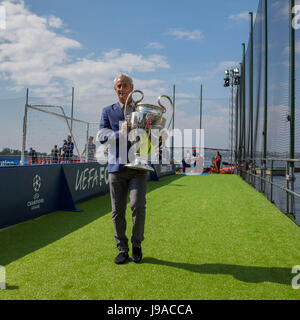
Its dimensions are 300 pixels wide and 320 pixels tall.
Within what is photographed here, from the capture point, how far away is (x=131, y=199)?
113 inches

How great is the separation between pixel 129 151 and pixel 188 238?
155 cm

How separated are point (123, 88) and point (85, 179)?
4.32 m

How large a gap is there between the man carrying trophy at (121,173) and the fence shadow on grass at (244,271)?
0.29 metres

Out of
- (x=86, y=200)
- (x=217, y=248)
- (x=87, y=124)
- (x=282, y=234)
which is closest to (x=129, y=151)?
(x=217, y=248)

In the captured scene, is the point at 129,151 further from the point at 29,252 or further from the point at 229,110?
the point at 229,110

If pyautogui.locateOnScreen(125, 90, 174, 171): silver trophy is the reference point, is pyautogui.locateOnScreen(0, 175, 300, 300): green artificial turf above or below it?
below

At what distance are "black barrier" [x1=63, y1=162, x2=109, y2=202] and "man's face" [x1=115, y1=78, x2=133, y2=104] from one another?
3.45 m

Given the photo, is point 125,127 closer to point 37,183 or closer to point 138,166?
point 138,166

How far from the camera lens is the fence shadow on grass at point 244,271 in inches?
100

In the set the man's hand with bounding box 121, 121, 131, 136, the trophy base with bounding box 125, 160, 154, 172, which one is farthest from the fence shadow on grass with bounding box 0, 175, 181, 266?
the man's hand with bounding box 121, 121, 131, 136

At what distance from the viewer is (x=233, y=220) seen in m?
4.91

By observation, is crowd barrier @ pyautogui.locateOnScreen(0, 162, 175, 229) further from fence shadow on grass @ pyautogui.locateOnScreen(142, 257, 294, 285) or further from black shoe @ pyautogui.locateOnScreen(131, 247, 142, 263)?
fence shadow on grass @ pyautogui.locateOnScreen(142, 257, 294, 285)

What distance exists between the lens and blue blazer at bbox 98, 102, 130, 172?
280cm

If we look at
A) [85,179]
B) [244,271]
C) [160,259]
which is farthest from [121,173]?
[85,179]
